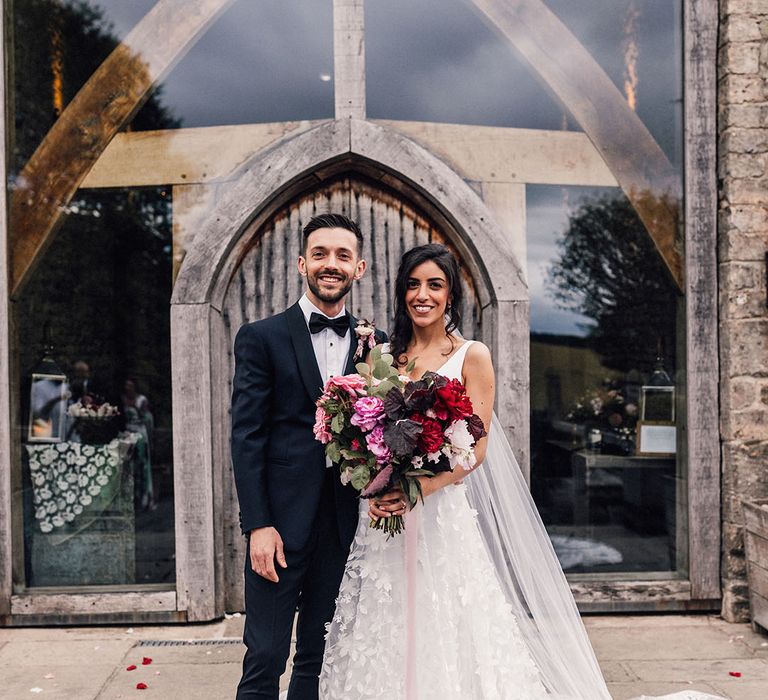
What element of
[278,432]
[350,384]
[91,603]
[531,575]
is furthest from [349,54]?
[91,603]

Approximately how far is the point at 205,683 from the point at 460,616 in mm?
1587

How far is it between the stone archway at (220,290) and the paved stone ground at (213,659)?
39cm

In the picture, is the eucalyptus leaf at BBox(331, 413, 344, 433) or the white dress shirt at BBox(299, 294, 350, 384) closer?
the eucalyptus leaf at BBox(331, 413, 344, 433)

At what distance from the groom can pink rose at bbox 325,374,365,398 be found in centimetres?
31

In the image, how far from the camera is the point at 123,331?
15.0ft

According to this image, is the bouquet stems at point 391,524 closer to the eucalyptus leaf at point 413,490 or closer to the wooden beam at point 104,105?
the eucalyptus leaf at point 413,490

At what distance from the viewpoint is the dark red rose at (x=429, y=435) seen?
2.32 metres

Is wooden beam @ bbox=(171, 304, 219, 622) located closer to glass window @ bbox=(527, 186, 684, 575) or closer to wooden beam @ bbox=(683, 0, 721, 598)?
glass window @ bbox=(527, 186, 684, 575)

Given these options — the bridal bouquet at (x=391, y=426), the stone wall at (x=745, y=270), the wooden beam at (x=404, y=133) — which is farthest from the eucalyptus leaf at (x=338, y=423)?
the stone wall at (x=745, y=270)

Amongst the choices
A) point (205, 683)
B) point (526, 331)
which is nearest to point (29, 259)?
point (205, 683)

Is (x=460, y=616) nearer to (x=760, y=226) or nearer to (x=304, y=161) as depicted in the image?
(x=304, y=161)

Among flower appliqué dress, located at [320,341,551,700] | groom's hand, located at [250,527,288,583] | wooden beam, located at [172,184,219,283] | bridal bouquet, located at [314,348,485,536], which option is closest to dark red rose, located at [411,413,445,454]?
bridal bouquet, located at [314,348,485,536]

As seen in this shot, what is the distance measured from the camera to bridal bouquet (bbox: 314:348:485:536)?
91.6 inches

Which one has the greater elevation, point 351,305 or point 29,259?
point 29,259
